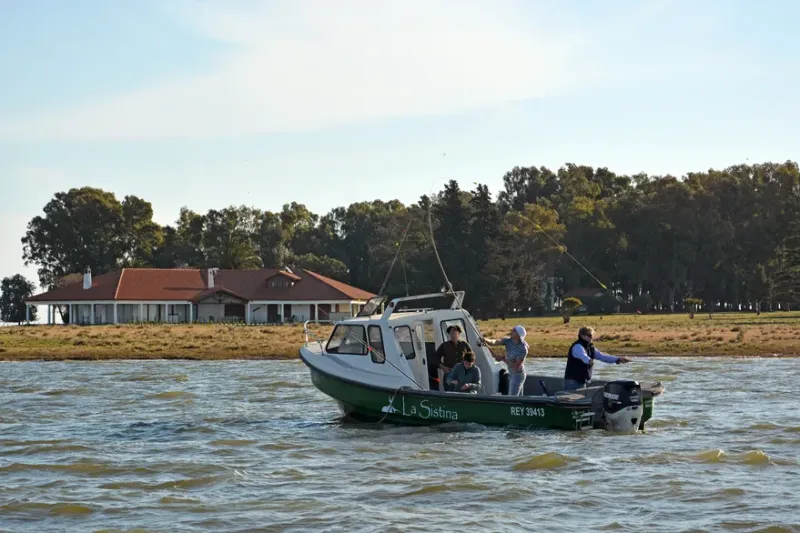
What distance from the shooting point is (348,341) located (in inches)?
856

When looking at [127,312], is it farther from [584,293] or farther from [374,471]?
[374,471]

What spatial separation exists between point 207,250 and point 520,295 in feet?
122

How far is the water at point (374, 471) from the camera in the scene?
Result: 13.5 m

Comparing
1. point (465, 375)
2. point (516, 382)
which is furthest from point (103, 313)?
point (516, 382)

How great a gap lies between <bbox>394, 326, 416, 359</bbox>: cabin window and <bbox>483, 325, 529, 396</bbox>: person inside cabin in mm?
1579

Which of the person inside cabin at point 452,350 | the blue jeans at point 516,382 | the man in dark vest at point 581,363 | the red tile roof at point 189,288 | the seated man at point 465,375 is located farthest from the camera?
the red tile roof at point 189,288

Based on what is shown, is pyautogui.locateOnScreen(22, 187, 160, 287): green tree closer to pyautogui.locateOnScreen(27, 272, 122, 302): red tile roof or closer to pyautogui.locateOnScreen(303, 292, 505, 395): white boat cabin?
pyautogui.locateOnScreen(27, 272, 122, 302): red tile roof

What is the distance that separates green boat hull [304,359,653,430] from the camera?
19.3 m

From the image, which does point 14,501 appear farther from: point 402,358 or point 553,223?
point 553,223

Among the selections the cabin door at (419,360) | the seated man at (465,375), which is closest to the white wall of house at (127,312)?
the cabin door at (419,360)

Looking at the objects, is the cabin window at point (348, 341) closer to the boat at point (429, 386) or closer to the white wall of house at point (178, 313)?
the boat at point (429, 386)

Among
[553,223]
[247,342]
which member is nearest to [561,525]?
[247,342]

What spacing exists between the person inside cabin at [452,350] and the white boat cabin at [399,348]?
46cm

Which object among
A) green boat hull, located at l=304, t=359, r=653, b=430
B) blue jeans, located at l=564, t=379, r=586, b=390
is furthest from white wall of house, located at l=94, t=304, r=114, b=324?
blue jeans, located at l=564, t=379, r=586, b=390
